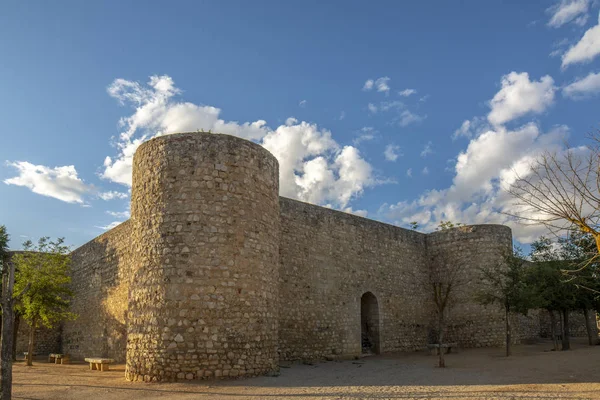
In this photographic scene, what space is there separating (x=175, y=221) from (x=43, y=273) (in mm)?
10085

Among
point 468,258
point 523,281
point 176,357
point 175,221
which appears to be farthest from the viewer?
point 468,258

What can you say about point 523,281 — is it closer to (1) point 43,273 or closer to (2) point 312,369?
(2) point 312,369

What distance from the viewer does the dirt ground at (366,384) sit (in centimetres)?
927

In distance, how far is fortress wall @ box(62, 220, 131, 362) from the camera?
17.2m

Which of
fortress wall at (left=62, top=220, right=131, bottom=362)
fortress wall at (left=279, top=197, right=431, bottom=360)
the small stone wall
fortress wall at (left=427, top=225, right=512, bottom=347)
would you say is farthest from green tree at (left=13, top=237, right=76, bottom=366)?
fortress wall at (left=427, top=225, right=512, bottom=347)

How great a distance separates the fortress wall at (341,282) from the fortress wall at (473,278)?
1.22 metres

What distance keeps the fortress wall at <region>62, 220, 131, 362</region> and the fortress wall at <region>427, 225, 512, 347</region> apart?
41.5 feet

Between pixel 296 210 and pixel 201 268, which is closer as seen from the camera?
pixel 201 268

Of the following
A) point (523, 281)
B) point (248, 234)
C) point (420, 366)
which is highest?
point (248, 234)

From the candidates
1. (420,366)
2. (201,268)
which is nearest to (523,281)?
(420,366)

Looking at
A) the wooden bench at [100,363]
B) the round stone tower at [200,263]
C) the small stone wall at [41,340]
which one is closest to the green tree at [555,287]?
the round stone tower at [200,263]

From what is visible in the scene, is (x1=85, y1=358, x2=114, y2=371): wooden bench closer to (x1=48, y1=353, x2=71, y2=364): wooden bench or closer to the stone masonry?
the stone masonry

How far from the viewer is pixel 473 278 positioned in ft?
68.8

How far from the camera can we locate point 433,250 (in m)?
22.1
